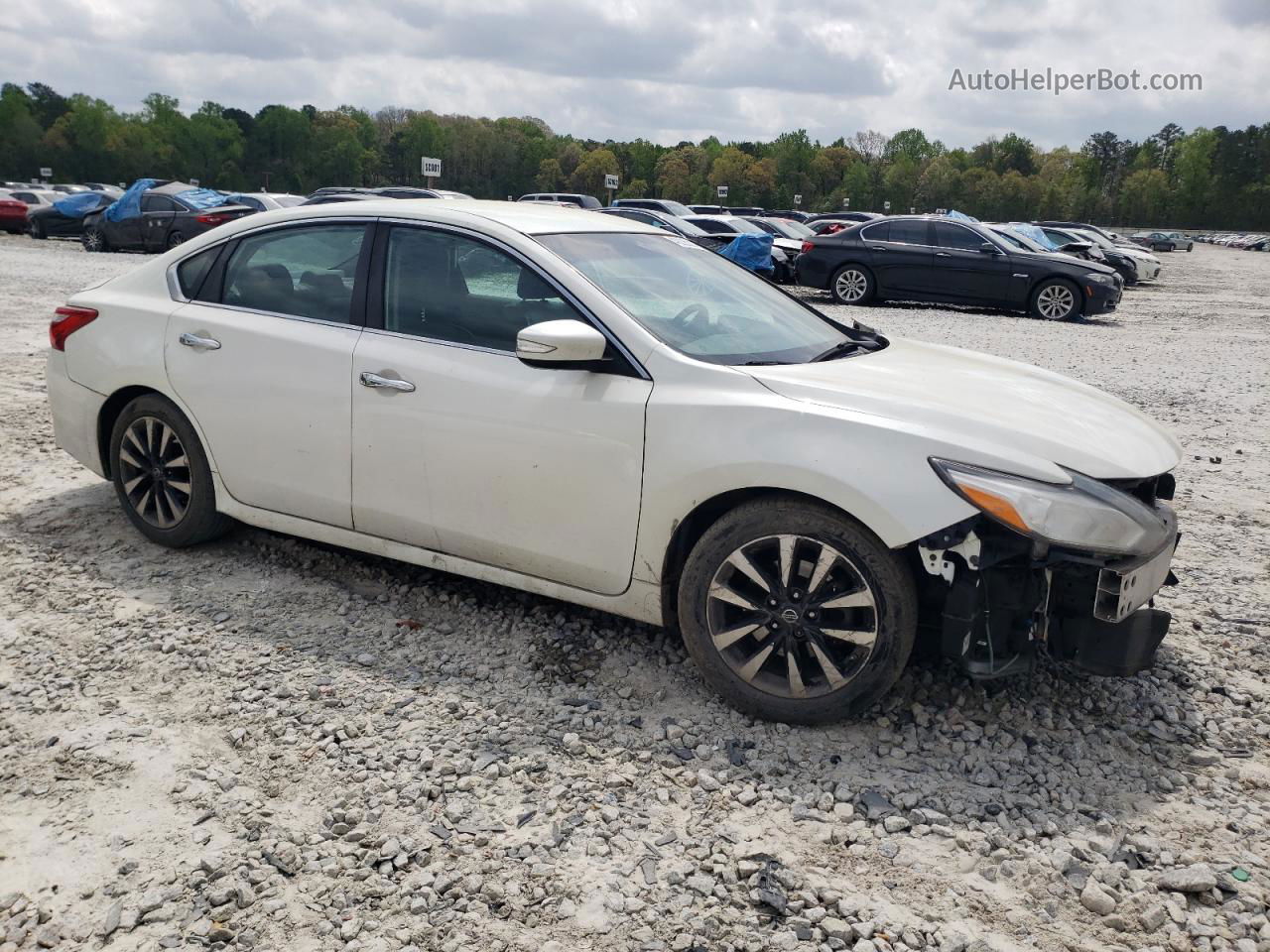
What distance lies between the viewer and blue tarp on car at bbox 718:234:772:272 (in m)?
22.0

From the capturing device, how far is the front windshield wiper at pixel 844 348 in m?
4.12

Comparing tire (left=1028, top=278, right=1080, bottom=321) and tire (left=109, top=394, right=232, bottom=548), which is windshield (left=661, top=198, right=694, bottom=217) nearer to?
tire (left=1028, top=278, right=1080, bottom=321)

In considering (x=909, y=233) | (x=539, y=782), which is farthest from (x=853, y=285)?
(x=539, y=782)

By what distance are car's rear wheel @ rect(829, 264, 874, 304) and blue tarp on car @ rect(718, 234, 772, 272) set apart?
3141mm

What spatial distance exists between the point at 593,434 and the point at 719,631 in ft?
2.65

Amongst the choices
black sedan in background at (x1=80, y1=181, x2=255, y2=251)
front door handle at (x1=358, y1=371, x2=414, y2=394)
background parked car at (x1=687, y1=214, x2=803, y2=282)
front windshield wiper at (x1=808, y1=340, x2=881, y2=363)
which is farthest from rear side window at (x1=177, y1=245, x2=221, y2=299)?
black sedan in background at (x1=80, y1=181, x2=255, y2=251)

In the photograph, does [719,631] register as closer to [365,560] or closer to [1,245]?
[365,560]

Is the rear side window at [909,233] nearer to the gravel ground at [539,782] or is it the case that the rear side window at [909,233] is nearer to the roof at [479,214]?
the gravel ground at [539,782]

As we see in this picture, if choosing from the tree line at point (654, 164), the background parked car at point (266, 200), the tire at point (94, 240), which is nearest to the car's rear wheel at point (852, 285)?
the background parked car at point (266, 200)

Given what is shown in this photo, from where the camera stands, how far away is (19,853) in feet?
9.44

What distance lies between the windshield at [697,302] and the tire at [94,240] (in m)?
24.5

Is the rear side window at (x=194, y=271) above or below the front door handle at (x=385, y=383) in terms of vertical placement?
above

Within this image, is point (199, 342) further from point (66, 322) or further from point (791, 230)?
point (791, 230)

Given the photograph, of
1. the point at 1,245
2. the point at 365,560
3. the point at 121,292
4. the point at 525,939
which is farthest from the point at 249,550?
the point at 1,245
